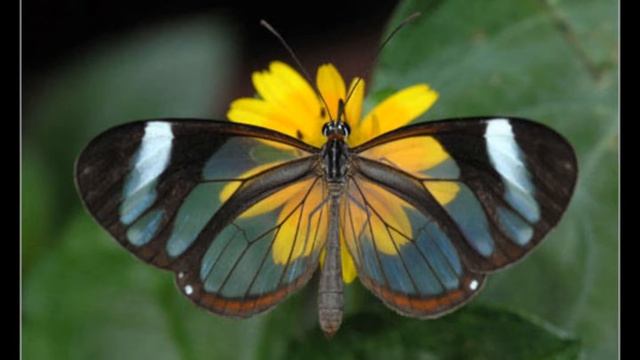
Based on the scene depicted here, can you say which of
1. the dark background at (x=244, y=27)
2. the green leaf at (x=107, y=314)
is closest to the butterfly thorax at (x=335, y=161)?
the green leaf at (x=107, y=314)

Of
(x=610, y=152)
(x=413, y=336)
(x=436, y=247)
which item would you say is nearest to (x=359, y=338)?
(x=413, y=336)

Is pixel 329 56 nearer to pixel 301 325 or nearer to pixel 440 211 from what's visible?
pixel 301 325

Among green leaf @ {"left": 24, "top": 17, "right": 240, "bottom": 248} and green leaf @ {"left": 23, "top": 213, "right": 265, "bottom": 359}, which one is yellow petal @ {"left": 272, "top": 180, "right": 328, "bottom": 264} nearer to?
green leaf @ {"left": 23, "top": 213, "right": 265, "bottom": 359}

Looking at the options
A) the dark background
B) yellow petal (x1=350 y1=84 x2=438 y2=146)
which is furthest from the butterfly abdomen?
the dark background

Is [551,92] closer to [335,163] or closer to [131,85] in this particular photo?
[335,163]

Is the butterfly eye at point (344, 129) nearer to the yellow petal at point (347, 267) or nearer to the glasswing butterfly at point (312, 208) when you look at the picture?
the glasswing butterfly at point (312, 208)

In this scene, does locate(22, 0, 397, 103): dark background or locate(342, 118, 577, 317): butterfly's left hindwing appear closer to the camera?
locate(342, 118, 577, 317): butterfly's left hindwing

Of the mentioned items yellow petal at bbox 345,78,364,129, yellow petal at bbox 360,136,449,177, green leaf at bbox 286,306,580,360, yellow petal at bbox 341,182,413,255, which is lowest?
green leaf at bbox 286,306,580,360
